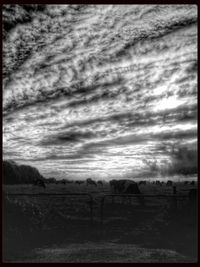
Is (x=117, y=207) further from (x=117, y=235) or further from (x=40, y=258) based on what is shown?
(x=40, y=258)

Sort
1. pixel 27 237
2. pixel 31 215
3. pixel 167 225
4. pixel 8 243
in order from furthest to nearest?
1. pixel 167 225
2. pixel 31 215
3. pixel 27 237
4. pixel 8 243

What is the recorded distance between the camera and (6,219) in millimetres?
8461

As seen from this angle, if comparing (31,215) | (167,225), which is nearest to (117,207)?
(167,225)

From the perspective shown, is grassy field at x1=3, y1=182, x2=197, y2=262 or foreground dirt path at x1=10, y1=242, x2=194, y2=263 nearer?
foreground dirt path at x1=10, y1=242, x2=194, y2=263

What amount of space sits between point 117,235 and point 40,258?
3.07m

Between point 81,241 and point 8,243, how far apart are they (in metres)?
1.92

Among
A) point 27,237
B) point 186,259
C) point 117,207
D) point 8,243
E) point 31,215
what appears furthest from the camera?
point 117,207

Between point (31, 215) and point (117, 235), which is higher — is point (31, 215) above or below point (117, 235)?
above

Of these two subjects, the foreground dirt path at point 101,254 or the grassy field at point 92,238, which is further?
the grassy field at point 92,238

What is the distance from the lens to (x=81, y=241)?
8672 millimetres

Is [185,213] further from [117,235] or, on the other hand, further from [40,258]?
[40,258]

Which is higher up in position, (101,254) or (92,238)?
(101,254)

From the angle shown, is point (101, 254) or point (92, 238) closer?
point (101, 254)
